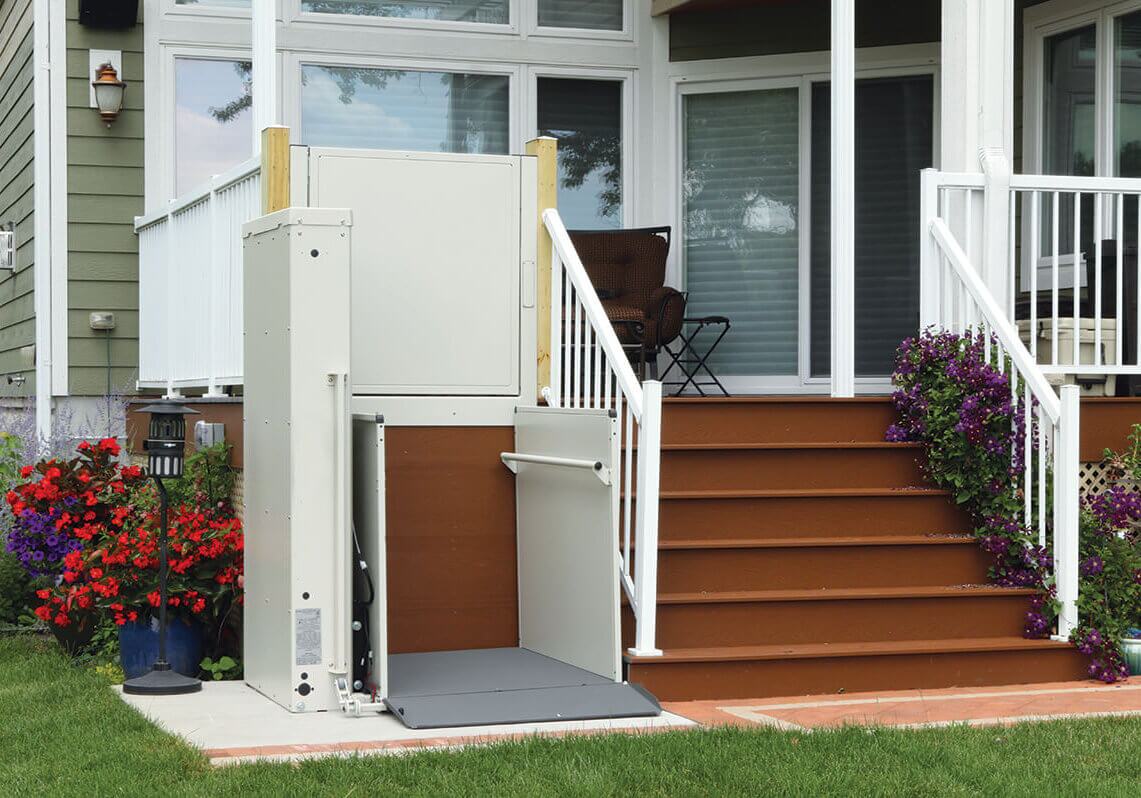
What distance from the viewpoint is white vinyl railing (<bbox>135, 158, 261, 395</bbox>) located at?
671cm

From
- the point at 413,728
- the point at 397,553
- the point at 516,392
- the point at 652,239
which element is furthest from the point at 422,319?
the point at 652,239

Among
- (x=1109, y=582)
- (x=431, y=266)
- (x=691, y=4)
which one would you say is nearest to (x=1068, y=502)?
(x=1109, y=582)

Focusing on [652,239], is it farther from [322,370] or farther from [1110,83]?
[322,370]

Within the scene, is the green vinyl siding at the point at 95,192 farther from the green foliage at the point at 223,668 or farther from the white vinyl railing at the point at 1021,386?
the white vinyl railing at the point at 1021,386

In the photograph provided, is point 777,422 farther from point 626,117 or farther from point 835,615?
point 626,117

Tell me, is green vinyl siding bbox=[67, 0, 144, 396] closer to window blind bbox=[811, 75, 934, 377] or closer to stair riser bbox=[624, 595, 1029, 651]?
window blind bbox=[811, 75, 934, 377]

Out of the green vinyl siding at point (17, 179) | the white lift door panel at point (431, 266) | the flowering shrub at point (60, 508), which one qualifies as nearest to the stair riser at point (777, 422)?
the white lift door panel at point (431, 266)

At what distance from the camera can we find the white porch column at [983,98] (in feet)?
22.8

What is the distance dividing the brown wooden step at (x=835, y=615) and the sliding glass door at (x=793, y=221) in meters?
3.02

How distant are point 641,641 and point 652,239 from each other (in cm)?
378

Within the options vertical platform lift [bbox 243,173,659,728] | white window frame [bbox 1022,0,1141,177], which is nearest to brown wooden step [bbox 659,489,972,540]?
vertical platform lift [bbox 243,173,659,728]

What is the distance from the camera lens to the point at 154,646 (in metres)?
5.91

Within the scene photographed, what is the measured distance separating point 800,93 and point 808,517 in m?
3.58

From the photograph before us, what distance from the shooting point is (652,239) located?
28.8 feet
